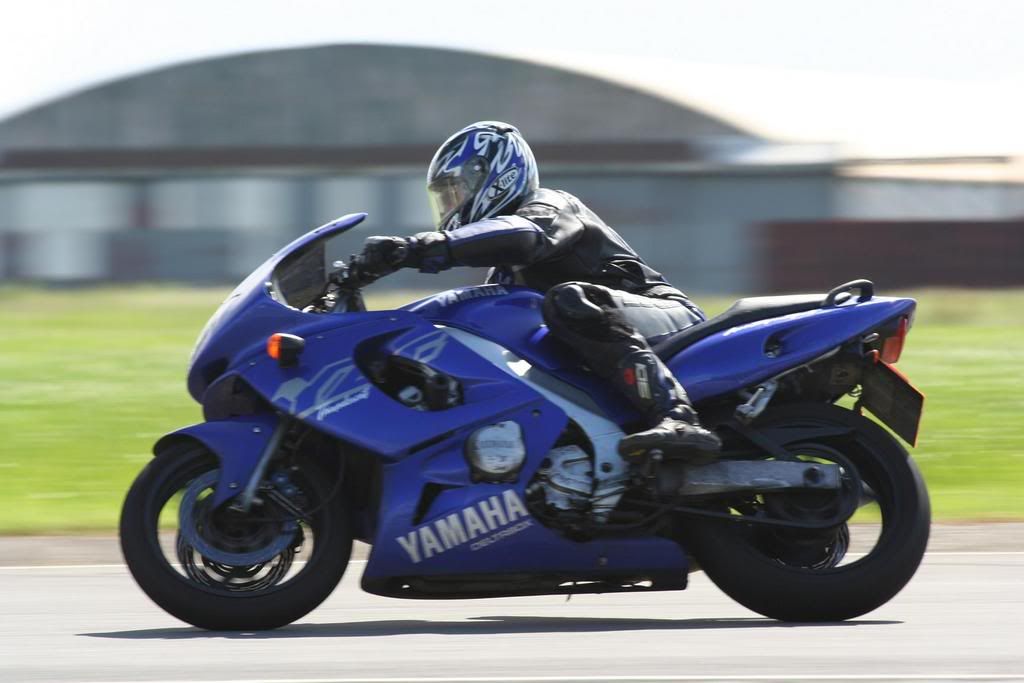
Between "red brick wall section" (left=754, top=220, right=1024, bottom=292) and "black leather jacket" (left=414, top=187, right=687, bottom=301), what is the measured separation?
1001 inches

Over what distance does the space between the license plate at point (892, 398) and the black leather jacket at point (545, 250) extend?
2.36ft

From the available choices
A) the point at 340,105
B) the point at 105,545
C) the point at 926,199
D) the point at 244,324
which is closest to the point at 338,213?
the point at 340,105

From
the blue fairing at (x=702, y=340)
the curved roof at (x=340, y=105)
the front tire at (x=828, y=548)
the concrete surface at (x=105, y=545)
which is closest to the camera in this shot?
the front tire at (x=828, y=548)

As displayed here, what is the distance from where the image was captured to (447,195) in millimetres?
6426

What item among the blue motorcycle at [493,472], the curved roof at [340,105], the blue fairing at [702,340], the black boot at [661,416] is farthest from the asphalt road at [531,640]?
the curved roof at [340,105]

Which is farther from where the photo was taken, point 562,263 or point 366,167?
point 366,167

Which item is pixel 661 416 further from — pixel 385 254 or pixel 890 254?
pixel 890 254

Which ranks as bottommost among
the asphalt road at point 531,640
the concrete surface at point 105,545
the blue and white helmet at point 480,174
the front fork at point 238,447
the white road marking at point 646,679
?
the concrete surface at point 105,545

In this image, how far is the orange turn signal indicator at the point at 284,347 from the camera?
5953mm

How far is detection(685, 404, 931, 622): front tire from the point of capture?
596 cm

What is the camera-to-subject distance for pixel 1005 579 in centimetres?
700

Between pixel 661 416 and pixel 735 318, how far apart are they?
503 millimetres

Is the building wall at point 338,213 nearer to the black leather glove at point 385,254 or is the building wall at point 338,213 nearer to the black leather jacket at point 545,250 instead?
the black leather jacket at point 545,250

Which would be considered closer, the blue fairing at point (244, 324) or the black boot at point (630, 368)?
the black boot at point (630, 368)
